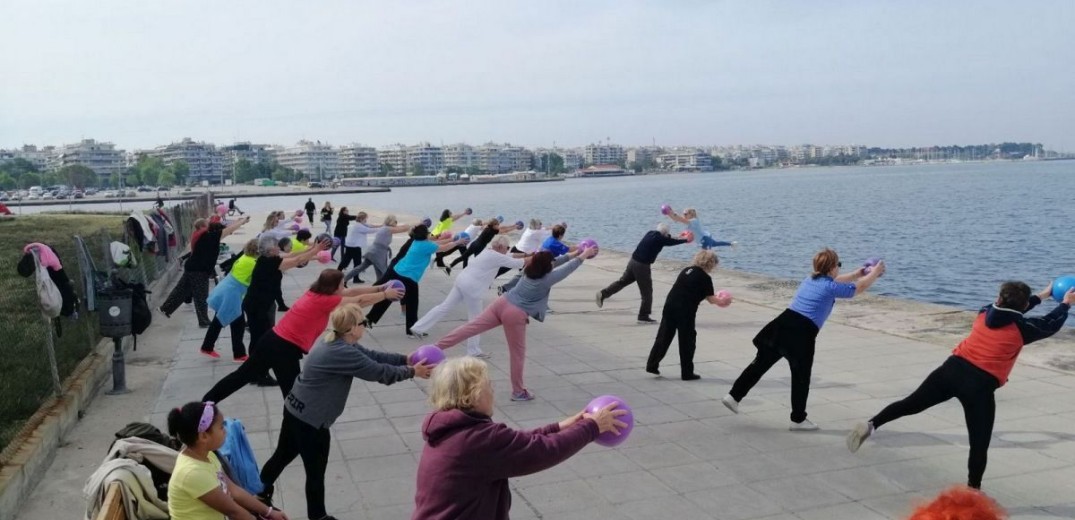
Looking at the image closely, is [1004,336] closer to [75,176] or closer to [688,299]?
[688,299]

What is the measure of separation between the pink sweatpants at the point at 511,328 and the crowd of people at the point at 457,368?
13mm

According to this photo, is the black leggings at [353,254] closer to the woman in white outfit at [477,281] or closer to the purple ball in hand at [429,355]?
the woman in white outfit at [477,281]

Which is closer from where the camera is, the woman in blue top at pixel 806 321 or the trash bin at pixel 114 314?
the woman in blue top at pixel 806 321

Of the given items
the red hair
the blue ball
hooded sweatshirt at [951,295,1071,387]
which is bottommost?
hooded sweatshirt at [951,295,1071,387]

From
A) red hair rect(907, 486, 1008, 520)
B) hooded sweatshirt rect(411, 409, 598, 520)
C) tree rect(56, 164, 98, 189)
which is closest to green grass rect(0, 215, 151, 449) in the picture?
hooded sweatshirt rect(411, 409, 598, 520)

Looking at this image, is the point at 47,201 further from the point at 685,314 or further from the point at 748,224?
the point at 685,314

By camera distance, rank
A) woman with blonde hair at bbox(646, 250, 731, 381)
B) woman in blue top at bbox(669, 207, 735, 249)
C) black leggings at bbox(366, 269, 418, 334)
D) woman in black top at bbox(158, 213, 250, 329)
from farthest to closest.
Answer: woman in blue top at bbox(669, 207, 735, 249) → woman in black top at bbox(158, 213, 250, 329) → black leggings at bbox(366, 269, 418, 334) → woman with blonde hair at bbox(646, 250, 731, 381)

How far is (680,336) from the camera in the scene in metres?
9.50

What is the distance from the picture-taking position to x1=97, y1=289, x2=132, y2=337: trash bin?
9.29 m

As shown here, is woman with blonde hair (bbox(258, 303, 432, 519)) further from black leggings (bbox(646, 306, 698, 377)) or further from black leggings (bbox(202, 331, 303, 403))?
black leggings (bbox(646, 306, 698, 377))

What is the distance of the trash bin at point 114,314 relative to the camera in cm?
929

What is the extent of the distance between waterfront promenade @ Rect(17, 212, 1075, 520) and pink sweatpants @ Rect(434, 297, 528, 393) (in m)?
0.40

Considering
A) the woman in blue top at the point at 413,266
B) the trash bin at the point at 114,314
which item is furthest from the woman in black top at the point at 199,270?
the trash bin at the point at 114,314

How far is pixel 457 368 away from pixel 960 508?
1.92 m
